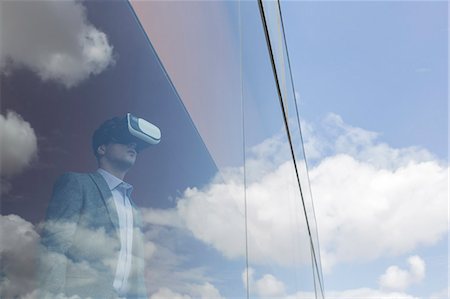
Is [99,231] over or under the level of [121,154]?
under

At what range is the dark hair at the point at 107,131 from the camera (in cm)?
62

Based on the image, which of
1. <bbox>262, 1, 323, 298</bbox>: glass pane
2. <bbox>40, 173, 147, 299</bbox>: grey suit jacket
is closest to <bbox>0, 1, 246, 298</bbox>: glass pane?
<bbox>40, 173, 147, 299</bbox>: grey suit jacket

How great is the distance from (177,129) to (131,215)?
29 cm

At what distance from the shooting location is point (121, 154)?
27.6 inches

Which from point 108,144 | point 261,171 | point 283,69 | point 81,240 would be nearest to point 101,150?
point 108,144

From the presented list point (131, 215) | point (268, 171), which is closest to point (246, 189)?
point (268, 171)

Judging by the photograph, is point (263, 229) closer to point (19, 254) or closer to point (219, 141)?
point (219, 141)

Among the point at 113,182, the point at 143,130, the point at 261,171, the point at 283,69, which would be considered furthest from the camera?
the point at 283,69

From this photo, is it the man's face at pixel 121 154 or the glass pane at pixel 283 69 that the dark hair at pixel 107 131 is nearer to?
the man's face at pixel 121 154

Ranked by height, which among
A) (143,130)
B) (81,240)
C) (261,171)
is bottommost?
(81,240)

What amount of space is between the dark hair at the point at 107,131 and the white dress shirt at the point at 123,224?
41 millimetres

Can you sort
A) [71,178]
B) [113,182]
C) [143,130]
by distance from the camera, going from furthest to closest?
1. [143,130]
2. [113,182]
3. [71,178]

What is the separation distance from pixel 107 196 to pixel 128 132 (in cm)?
12

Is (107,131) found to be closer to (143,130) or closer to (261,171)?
(143,130)
